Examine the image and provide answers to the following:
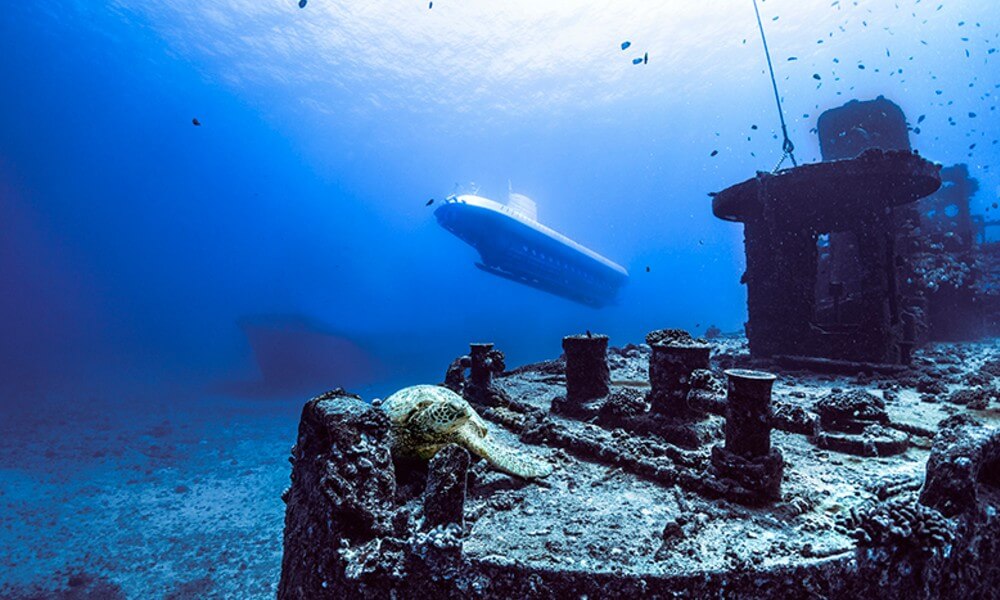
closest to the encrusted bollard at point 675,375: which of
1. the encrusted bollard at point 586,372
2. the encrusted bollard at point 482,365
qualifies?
the encrusted bollard at point 586,372

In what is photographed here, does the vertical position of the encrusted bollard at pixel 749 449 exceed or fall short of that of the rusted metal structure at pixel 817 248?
it falls short

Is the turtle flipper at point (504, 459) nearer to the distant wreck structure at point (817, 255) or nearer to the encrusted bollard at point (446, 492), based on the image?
the encrusted bollard at point (446, 492)

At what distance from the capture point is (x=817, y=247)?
11.8 metres

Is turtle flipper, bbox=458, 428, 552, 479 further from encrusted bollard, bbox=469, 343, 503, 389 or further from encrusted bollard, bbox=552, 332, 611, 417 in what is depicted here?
encrusted bollard, bbox=469, 343, 503, 389

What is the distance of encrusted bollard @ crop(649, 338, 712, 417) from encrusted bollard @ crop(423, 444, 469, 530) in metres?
3.71

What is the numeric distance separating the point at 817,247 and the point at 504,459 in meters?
12.0

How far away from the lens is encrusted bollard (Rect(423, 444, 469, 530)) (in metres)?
2.96

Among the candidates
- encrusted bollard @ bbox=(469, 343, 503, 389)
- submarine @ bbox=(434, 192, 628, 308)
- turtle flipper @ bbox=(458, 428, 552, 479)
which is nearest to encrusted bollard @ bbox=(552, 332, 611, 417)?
encrusted bollard @ bbox=(469, 343, 503, 389)

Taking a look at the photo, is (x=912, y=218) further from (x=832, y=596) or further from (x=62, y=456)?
(x=62, y=456)

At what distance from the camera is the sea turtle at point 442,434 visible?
4312 mm

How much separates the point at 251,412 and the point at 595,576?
28.9 meters

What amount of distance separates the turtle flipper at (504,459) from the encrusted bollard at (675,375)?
7.12 ft

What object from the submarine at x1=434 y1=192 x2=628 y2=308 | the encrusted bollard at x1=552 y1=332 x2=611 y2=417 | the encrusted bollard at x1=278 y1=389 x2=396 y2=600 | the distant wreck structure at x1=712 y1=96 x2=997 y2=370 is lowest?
the encrusted bollard at x1=278 y1=389 x2=396 y2=600

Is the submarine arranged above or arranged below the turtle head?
above
